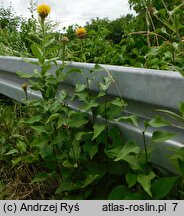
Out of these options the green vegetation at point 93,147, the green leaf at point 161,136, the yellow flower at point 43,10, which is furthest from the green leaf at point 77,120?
the yellow flower at point 43,10

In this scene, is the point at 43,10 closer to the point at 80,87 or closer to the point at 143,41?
the point at 80,87

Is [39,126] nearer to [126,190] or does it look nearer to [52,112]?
[52,112]

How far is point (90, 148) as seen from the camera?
229 cm

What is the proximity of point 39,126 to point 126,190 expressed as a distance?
657mm

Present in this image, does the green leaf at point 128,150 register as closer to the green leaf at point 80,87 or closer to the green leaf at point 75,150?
the green leaf at point 75,150

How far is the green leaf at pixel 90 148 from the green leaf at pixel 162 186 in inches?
15.5

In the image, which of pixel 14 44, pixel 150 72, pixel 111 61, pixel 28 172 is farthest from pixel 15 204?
pixel 14 44

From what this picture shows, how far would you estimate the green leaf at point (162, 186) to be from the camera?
75.4 inches

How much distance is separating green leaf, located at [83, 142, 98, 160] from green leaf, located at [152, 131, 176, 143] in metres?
0.44

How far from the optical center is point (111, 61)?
10.1 ft

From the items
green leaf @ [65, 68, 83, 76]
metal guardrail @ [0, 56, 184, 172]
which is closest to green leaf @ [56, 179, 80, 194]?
metal guardrail @ [0, 56, 184, 172]

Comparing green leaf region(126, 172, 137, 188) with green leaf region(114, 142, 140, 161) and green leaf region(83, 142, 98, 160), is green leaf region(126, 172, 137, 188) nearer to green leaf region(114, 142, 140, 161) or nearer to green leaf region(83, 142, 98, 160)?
green leaf region(114, 142, 140, 161)

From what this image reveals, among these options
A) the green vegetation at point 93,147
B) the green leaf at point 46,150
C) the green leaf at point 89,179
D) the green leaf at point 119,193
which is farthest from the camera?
the green leaf at point 46,150

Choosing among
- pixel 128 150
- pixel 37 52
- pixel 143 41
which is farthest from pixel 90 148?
pixel 143 41
